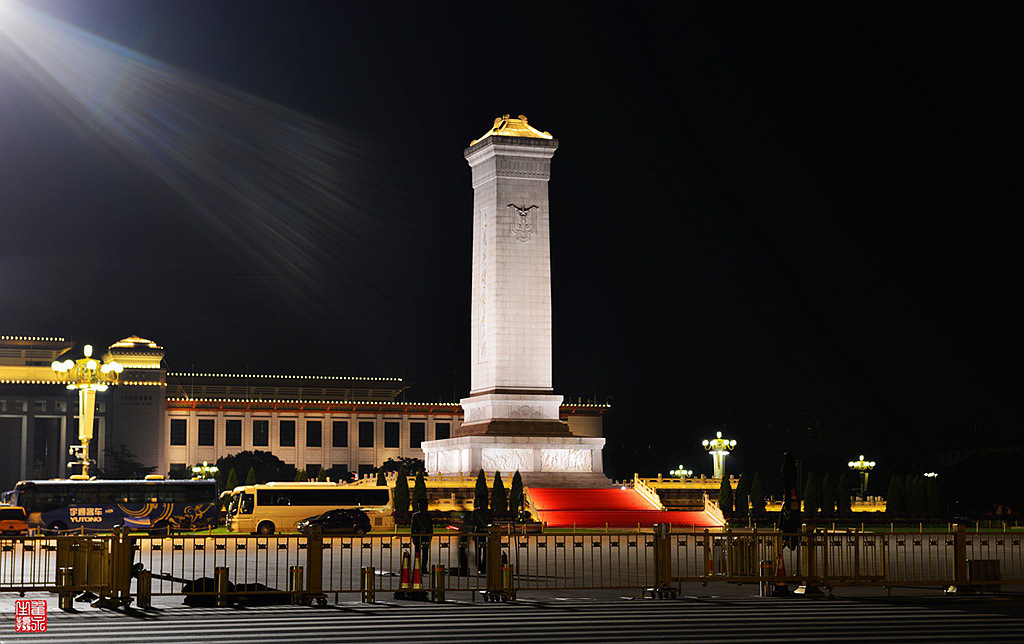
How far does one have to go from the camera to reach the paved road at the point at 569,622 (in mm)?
13992

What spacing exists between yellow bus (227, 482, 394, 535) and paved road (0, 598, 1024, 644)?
31.5 m

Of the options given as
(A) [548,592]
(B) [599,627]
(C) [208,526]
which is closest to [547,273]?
(C) [208,526]

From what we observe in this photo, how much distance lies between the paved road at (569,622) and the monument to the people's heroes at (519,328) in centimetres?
3791

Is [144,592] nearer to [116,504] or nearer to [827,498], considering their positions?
[116,504]

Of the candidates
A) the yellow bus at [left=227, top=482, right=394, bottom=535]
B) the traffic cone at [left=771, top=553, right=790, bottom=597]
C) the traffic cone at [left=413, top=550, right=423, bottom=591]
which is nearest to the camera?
the traffic cone at [left=413, top=550, right=423, bottom=591]

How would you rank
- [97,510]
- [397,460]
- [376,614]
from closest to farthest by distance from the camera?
1. [376,614]
2. [97,510]
3. [397,460]

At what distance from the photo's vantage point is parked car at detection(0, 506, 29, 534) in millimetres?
44000

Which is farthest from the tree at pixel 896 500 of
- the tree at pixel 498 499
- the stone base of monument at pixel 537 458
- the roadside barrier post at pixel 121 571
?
the roadside barrier post at pixel 121 571

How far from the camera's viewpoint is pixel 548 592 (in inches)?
766

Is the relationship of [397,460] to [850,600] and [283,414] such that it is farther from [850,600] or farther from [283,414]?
[850,600]

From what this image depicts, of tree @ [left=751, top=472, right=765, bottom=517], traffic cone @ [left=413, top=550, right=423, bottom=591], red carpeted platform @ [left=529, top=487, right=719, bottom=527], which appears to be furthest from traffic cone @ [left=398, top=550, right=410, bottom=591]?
tree @ [left=751, top=472, right=765, bottom=517]

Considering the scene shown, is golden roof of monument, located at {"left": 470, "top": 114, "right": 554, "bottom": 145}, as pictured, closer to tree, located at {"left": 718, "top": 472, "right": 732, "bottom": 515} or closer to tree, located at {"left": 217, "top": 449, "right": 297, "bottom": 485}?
tree, located at {"left": 718, "top": 472, "right": 732, "bottom": 515}

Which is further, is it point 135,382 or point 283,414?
point 283,414

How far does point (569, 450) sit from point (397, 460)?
4814 cm
